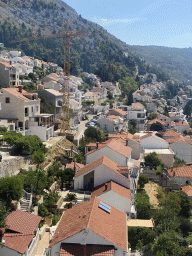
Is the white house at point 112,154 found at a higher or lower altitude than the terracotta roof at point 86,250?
lower

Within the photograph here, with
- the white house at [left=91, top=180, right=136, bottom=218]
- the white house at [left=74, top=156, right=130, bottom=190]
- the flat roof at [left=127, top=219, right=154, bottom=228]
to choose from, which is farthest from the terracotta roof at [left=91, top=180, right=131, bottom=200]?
the flat roof at [left=127, top=219, right=154, bottom=228]

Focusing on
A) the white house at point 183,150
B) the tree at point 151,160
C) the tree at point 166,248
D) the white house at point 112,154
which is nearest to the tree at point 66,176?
the white house at point 112,154

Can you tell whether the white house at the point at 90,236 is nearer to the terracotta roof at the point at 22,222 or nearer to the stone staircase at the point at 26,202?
the terracotta roof at the point at 22,222

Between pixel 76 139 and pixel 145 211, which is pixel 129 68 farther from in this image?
pixel 145 211

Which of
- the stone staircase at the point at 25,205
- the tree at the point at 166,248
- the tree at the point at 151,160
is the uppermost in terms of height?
the stone staircase at the point at 25,205

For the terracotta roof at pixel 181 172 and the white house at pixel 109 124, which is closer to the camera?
the terracotta roof at pixel 181 172

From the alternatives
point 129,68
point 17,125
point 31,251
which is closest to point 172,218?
point 31,251
